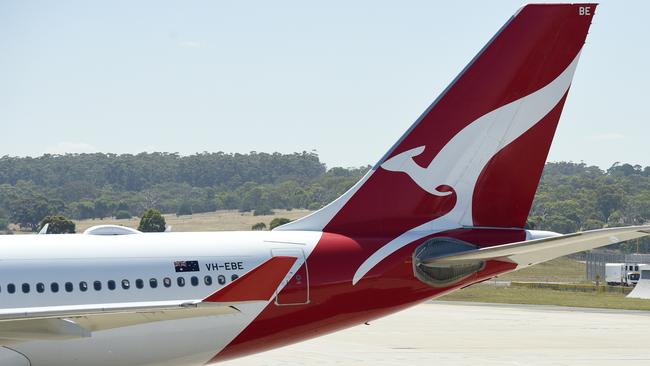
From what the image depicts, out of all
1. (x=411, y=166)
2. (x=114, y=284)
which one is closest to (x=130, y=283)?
(x=114, y=284)

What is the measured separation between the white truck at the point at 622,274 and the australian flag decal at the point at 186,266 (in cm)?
7964

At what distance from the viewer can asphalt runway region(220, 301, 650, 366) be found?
32.8 meters

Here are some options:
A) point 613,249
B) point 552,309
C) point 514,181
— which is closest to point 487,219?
point 514,181

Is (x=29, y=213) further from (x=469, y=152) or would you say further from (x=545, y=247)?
(x=545, y=247)

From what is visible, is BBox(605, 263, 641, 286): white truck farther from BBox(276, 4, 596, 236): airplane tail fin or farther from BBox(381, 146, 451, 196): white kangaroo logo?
BBox(381, 146, 451, 196): white kangaroo logo

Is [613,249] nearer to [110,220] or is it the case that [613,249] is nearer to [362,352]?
[110,220]

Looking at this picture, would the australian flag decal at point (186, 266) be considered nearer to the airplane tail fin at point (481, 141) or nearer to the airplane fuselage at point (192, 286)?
the airplane fuselage at point (192, 286)

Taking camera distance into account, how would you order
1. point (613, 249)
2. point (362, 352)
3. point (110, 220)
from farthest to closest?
1. point (110, 220)
2. point (613, 249)
3. point (362, 352)

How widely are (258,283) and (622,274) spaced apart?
82063 millimetres

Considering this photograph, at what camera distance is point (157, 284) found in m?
22.2

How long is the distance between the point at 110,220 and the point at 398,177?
176177 mm

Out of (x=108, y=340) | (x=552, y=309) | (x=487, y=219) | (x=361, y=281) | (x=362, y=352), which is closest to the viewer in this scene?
(x=108, y=340)

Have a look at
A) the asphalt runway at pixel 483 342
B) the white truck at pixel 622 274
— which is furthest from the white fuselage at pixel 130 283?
the white truck at pixel 622 274

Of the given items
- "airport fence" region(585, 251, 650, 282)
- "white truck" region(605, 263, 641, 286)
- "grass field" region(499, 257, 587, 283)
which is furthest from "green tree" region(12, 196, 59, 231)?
"white truck" region(605, 263, 641, 286)
